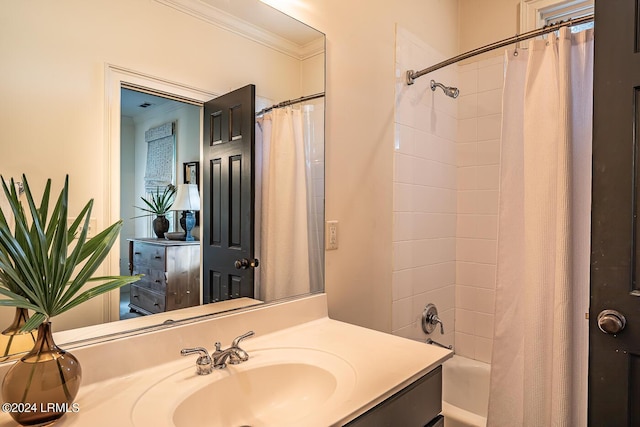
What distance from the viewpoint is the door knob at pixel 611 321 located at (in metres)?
1.15

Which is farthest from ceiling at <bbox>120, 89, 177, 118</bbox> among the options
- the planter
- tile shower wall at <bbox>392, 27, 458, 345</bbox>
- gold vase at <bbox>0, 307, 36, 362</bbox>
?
tile shower wall at <bbox>392, 27, 458, 345</bbox>

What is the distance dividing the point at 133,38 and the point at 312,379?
3.33 ft

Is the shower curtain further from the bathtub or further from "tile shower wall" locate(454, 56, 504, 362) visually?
"tile shower wall" locate(454, 56, 504, 362)

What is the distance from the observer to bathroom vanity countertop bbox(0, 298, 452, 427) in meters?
0.74

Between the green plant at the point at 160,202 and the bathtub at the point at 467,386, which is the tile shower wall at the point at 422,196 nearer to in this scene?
the bathtub at the point at 467,386

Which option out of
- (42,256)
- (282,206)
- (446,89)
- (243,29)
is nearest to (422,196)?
(446,89)

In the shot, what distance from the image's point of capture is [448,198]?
231 centimetres

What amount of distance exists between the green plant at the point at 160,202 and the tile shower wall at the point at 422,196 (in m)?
1.11

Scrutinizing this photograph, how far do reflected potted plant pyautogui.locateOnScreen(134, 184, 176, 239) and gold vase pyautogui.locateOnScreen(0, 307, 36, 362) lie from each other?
32cm

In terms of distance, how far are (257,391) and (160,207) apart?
56cm

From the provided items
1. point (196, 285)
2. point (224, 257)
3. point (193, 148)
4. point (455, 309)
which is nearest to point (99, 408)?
point (196, 285)

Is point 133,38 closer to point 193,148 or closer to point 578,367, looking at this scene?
point 193,148

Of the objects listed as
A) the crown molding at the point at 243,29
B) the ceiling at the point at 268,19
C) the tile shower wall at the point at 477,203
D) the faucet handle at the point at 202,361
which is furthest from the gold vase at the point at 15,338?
the tile shower wall at the point at 477,203

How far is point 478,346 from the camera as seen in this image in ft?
7.50
